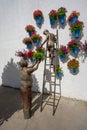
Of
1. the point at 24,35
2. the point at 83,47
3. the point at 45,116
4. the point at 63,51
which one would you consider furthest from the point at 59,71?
the point at 24,35

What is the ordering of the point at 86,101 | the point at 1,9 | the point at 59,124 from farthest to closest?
the point at 1,9 < the point at 86,101 < the point at 59,124

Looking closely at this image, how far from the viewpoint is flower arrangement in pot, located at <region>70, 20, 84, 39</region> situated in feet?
16.0

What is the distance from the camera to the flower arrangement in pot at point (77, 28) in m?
4.86

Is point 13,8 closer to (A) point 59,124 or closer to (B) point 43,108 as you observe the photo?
(B) point 43,108

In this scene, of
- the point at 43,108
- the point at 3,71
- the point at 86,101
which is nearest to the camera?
Answer: the point at 43,108

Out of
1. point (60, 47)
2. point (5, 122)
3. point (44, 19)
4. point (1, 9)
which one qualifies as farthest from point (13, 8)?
point (5, 122)

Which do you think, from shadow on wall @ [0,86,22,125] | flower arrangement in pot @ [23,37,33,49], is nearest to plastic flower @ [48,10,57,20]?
flower arrangement in pot @ [23,37,33,49]

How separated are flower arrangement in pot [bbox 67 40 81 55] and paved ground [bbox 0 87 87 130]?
1.62 metres

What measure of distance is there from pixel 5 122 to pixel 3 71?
3063mm

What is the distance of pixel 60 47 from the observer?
17.6ft

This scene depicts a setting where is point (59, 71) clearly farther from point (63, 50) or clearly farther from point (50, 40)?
point (50, 40)

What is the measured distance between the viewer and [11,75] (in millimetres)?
6727

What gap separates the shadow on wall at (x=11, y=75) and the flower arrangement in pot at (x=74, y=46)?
7.98 ft

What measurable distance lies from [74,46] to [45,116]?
221cm
